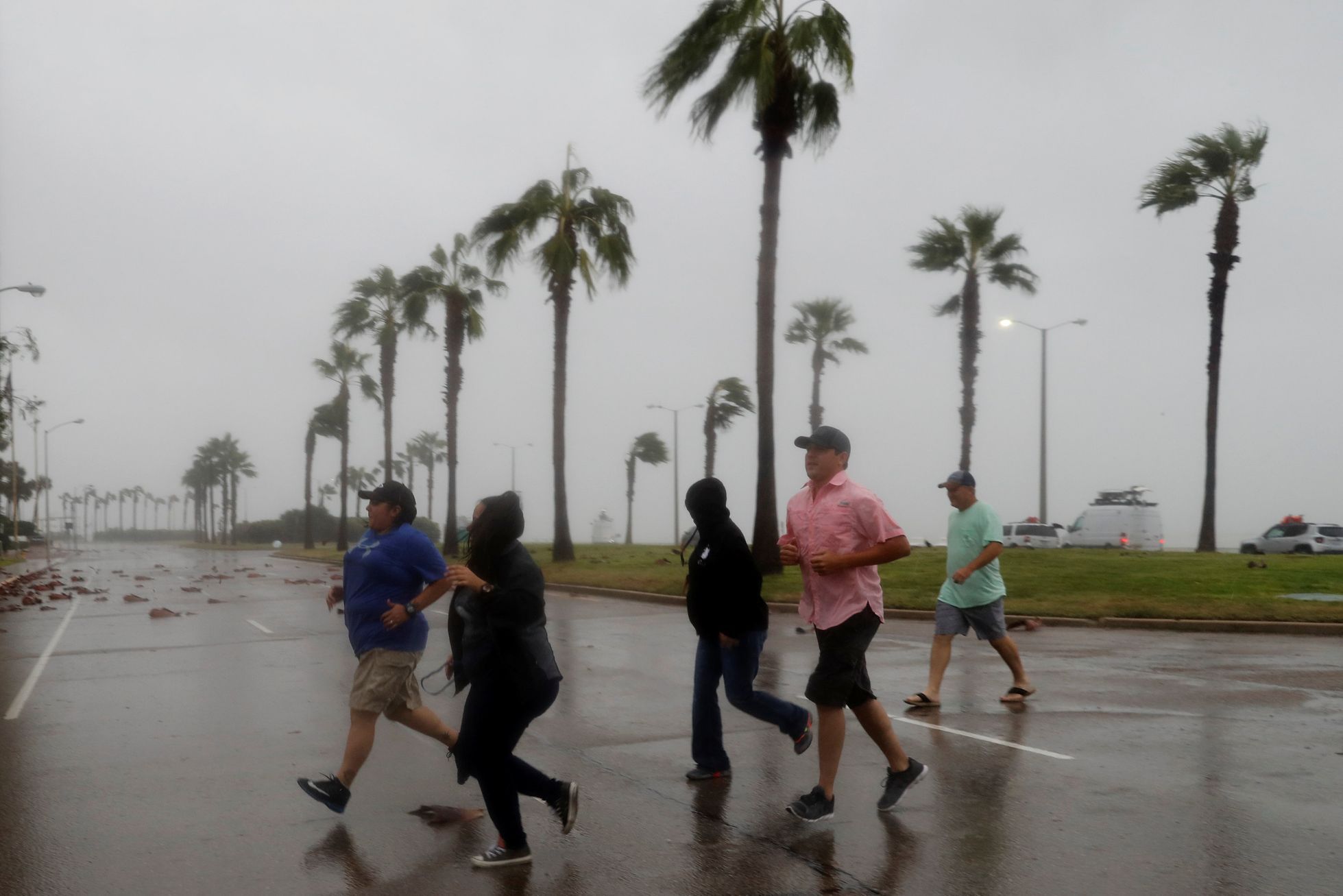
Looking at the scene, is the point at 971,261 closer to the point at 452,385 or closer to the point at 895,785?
the point at 452,385

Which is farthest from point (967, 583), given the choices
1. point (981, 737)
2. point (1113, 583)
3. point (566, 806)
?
point (1113, 583)

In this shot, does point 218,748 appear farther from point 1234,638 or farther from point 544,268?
point 544,268

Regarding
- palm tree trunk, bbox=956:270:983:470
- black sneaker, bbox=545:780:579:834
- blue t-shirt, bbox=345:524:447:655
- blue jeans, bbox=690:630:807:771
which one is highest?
palm tree trunk, bbox=956:270:983:470

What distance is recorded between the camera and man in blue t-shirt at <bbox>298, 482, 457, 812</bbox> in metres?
6.36

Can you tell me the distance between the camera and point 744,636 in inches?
269

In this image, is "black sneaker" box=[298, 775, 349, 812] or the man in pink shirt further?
"black sneaker" box=[298, 775, 349, 812]

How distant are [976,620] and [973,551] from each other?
571 mm

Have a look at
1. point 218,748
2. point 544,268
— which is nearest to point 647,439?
point 544,268

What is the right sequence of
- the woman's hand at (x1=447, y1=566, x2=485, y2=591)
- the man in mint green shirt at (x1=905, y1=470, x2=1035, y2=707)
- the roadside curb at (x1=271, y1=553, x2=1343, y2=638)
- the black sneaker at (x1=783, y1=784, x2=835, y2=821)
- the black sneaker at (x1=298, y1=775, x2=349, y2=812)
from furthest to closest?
the roadside curb at (x1=271, y1=553, x2=1343, y2=638), the man in mint green shirt at (x1=905, y1=470, x2=1035, y2=707), the black sneaker at (x1=298, y1=775, x2=349, y2=812), the black sneaker at (x1=783, y1=784, x2=835, y2=821), the woman's hand at (x1=447, y1=566, x2=485, y2=591)

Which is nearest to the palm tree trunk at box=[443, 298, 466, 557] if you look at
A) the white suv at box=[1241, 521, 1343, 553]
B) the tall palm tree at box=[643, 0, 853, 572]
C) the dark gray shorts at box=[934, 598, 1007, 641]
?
the tall palm tree at box=[643, 0, 853, 572]

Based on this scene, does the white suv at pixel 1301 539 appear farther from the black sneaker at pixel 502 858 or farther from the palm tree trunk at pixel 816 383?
the black sneaker at pixel 502 858

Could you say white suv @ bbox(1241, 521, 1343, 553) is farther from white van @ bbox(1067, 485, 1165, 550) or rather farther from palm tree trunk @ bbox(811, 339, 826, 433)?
palm tree trunk @ bbox(811, 339, 826, 433)

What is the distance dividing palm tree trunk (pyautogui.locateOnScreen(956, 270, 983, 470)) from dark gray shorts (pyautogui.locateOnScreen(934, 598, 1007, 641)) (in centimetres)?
3154

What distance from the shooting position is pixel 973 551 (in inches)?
378
